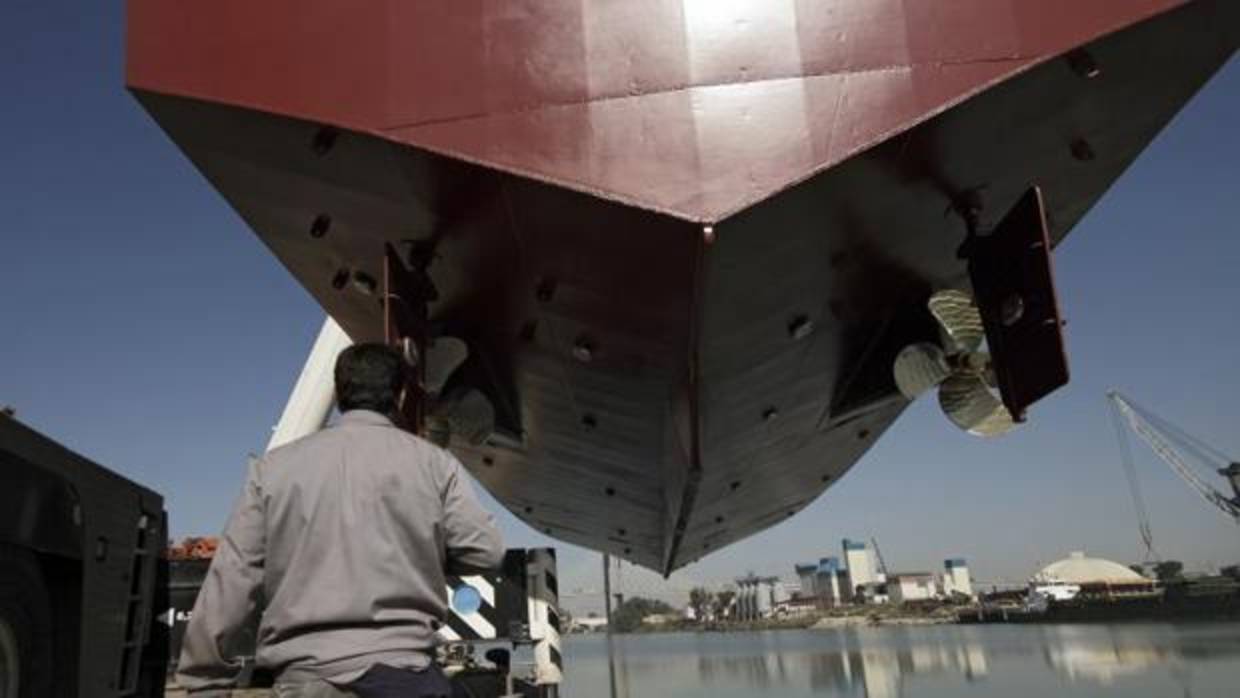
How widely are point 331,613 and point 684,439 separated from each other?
567cm

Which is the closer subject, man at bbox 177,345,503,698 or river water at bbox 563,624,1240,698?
man at bbox 177,345,503,698

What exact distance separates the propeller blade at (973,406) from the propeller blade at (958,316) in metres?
0.43

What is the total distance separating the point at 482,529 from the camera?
234 cm

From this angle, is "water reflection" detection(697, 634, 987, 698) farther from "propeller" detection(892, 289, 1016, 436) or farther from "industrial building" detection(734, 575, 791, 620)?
"industrial building" detection(734, 575, 791, 620)

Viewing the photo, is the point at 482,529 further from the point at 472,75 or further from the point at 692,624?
the point at 692,624

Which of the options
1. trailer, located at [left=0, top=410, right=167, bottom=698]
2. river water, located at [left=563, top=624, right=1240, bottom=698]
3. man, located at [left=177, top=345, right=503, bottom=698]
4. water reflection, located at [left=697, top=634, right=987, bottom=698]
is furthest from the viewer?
water reflection, located at [left=697, top=634, right=987, bottom=698]

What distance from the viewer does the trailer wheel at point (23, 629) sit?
3305 mm

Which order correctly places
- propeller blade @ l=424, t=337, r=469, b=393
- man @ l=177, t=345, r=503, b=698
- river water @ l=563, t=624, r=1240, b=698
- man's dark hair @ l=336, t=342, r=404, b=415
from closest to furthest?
1. man @ l=177, t=345, r=503, b=698
2. man's dark hair @ l=336, t=342, r=404, b=415
3. propeller blade @ l=424, t=337, r=469, b=393
4. river water @ l=563, t=624, r=1240, b=698

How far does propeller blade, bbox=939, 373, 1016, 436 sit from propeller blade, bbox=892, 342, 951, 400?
4.2 inches

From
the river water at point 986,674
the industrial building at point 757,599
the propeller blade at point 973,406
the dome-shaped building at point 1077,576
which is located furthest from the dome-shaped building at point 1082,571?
the propeller blade at point 973,406

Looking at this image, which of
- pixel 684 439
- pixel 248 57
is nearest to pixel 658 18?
pixel 248 57

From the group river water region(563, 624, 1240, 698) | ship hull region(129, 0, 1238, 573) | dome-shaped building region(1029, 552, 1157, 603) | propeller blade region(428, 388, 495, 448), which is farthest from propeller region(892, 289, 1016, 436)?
dome-shaped building region(1029, 552, 1157, 603)

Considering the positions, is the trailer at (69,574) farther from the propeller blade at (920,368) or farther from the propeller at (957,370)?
the propeller blade at (920,368)

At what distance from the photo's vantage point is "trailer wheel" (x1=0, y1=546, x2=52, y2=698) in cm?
330
